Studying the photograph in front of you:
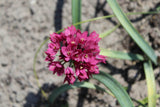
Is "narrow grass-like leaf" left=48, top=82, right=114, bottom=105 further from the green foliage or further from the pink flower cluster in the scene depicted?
the pink flower cluster

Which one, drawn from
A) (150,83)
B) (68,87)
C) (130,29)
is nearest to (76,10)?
(130,29)

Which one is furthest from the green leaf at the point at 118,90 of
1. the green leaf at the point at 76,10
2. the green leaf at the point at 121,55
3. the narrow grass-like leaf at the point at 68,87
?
the green leaf at the point at 76,10

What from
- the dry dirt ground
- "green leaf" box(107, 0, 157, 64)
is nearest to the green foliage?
"green leaf" box(107, 0, 157, 64)

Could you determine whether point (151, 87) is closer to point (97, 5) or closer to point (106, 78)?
point (106, 78)

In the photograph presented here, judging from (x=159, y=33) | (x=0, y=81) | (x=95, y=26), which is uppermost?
(x=95, y=26)

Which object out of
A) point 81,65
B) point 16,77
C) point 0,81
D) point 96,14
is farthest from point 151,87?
point 0,81

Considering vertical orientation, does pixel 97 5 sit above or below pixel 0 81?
above
